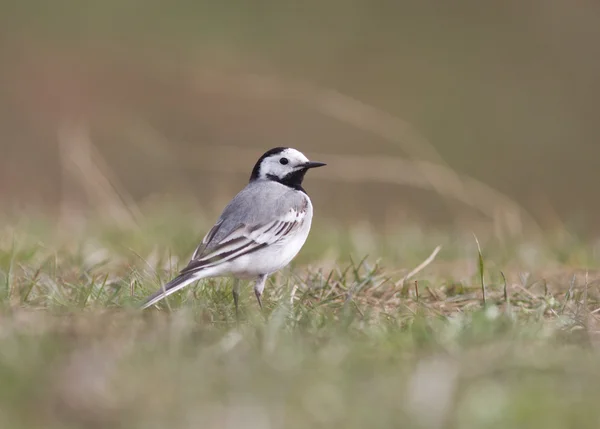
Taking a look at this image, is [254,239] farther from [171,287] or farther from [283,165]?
[283,165]

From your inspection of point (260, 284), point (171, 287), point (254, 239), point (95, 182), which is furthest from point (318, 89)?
point (171, 287)

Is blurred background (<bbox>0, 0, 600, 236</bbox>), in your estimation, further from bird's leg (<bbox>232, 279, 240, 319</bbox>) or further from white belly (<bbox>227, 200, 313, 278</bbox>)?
bird's leg (<bbox>232, 279, 240, 319</bbox>)

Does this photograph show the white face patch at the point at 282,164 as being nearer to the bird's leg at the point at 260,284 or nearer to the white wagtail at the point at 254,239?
the white wagtail at the point at 254,239

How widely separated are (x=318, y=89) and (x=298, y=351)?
12.4 m

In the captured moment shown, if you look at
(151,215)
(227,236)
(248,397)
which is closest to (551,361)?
(248,397)

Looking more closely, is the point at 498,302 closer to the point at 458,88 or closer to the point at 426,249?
the point at 426,249

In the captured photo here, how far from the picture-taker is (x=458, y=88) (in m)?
26.1

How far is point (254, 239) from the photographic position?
648 cm

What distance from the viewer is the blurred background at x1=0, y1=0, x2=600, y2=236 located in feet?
63.8

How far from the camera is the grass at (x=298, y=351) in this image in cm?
382

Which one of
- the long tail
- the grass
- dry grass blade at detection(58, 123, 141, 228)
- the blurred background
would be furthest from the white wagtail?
the blurred background

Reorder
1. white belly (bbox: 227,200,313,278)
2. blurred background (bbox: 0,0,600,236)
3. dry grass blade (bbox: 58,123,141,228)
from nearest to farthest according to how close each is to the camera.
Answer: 1. white belly (bbox: 227,200,313,278)
2. dry grass blade (bbox: 58,123,141,228)
3. blurred background (bbox: 0,0,600,236)

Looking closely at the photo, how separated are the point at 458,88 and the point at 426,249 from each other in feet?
58.3

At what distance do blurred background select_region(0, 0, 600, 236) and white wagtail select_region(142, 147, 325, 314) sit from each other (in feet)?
25.0
